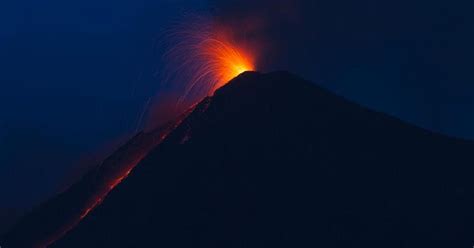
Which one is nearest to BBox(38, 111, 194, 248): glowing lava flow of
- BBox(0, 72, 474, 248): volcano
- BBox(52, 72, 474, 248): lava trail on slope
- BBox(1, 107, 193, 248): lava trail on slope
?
BBox(1, 107, 193, 248): lava trail on slope

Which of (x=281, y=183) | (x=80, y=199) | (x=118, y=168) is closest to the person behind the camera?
(x=281, y=183)

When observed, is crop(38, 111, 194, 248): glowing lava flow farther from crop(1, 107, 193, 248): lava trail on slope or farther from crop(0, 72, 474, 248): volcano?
crop(0, 72, 474, 248): volcano

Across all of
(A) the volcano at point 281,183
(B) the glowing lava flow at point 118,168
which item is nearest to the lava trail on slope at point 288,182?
(A) the volcano at point 281,183

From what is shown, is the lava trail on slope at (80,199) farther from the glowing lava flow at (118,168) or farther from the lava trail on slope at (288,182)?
the lava trail on slope at (288,182)

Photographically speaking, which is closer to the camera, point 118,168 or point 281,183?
point 281,183

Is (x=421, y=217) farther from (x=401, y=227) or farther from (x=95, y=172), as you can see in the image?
(x=95, y=172)

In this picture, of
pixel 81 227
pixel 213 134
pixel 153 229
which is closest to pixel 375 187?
pixel 213 134

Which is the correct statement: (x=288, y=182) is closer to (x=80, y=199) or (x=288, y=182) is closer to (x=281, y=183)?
(x=281, y=183)

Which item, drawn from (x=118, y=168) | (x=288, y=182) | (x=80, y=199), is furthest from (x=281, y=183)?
(x=80, y=199)
